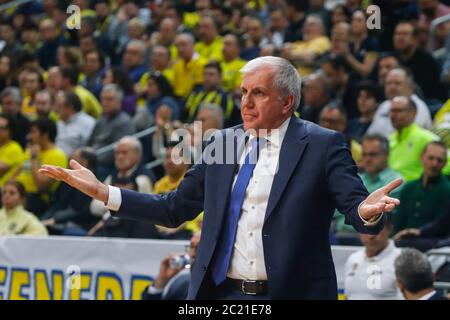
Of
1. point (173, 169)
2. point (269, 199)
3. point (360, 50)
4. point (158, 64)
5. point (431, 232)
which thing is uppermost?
point (360, 50)

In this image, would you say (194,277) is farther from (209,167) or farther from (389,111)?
(389,111)

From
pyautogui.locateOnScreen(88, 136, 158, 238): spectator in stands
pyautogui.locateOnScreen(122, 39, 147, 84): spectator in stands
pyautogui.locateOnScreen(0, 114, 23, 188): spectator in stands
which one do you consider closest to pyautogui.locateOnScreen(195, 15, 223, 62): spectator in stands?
pyautogui.locateOnScreen(122, 39, 147, 84): spectator in stands

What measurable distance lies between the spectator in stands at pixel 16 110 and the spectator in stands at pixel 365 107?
4097mm

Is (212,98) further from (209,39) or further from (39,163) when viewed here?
(209,39)

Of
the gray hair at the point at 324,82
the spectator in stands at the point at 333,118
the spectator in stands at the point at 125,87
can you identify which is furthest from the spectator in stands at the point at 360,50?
the spectator in stands at the point at 125,87

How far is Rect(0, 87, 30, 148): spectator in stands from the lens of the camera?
468 inches

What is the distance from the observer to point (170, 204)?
4387 millimetres

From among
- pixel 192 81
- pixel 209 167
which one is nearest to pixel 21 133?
pixel 192 81

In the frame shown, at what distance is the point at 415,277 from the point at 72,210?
476cm

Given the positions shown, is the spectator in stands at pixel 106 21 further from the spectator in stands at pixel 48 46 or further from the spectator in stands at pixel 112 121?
the spectator in stands at pixel 112 121

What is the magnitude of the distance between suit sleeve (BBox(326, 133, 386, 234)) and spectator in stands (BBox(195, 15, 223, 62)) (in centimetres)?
851

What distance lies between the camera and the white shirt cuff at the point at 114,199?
14.1 ft

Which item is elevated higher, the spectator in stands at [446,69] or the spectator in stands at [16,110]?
the spectator in stands at [446,69]

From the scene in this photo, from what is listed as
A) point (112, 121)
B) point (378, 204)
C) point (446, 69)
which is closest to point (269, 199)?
point (378, 204)
